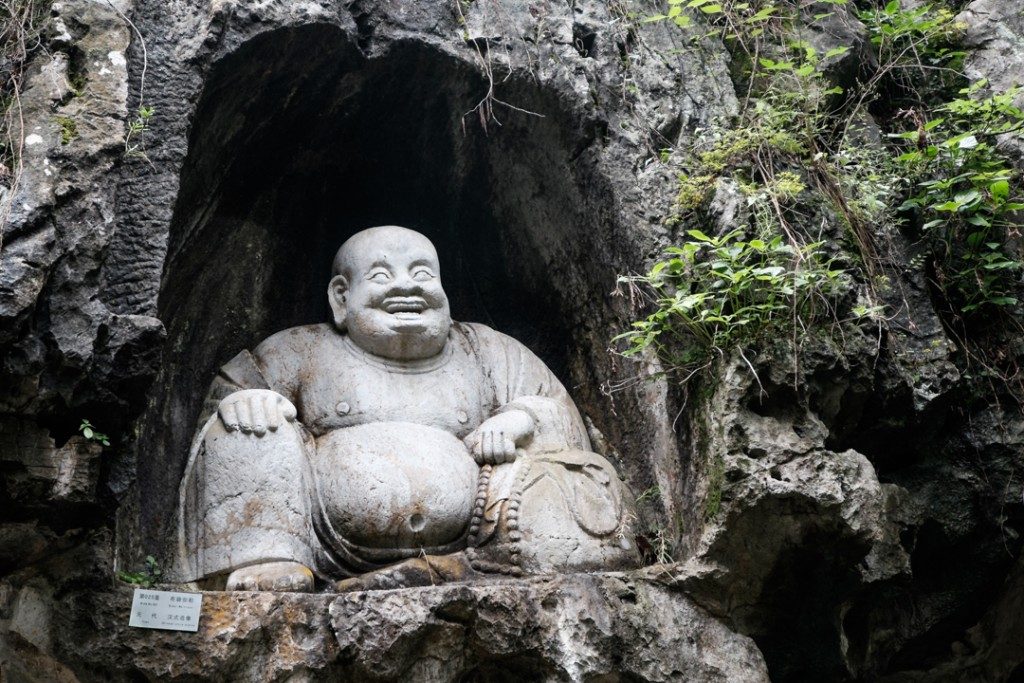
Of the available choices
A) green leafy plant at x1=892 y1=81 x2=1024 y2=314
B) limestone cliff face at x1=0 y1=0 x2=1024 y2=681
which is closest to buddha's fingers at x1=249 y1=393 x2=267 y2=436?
limestone cliff face at x1=0 y1=0 x2=1024 y2=681

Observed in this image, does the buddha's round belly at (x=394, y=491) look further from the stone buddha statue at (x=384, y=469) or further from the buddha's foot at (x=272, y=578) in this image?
the buddha's foot at (x=272, y=578)

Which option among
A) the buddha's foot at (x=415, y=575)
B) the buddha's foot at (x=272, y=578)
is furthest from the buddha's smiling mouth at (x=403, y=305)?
the buddha's foot at (x=272, y=578)

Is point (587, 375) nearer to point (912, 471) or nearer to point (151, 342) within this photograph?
point (912, 471)

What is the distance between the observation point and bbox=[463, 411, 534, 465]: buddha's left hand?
4.99 meters

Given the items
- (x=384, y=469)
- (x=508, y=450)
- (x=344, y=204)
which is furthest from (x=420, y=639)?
(x=344, y=204)

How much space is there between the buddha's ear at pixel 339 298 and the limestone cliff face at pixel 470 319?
1.75 feet

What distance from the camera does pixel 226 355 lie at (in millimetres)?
5758

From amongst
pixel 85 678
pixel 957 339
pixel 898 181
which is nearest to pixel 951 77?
pixel 898 181

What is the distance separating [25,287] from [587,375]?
2880mm

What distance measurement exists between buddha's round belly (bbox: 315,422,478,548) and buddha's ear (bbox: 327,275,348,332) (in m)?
0.89

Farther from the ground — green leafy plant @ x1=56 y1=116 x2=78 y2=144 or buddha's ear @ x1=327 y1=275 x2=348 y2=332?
green leafy plant @ x1=56 y1=116 x2=78 y2=144

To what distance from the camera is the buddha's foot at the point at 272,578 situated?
4312 millimetres

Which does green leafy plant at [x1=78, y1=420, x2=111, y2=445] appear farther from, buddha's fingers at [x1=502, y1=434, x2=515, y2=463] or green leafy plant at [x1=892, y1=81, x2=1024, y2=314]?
green leafy plant at [x1=892, y1=81, x2=1024, y2=314]

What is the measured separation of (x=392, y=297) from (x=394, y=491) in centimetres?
114
